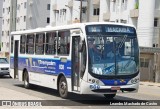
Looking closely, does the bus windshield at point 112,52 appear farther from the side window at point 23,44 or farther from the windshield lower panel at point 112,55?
the side window at point 23,44

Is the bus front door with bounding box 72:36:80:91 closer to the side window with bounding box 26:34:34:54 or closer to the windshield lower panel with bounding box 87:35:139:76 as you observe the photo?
the windshield lower panel with bounding box 87:35:139:76

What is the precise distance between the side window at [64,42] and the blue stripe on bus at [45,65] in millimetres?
446

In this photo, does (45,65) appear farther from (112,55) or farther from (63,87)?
(112,55)

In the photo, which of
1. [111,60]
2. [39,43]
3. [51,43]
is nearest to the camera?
[111,60]

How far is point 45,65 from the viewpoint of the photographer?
20.4 meters

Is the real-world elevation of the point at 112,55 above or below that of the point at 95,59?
above

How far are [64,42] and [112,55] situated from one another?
8.98 ft

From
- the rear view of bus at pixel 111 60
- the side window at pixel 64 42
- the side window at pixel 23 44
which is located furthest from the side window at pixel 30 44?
the rear view of bus at pixel 111 60

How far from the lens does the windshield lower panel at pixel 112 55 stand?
1609 cm

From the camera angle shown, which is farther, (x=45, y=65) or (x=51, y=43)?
(x=45, y=65)

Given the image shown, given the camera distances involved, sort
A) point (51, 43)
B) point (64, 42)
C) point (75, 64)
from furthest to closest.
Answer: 1. point (51, 43)
2. point (64, 42)
3. point (75, 64)

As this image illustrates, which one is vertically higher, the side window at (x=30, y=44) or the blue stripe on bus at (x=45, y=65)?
the side window at (x=30, y=44)

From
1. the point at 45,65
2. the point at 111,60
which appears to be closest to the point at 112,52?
the point at 111,60

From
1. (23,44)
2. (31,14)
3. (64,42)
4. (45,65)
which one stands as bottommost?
(45,65)
